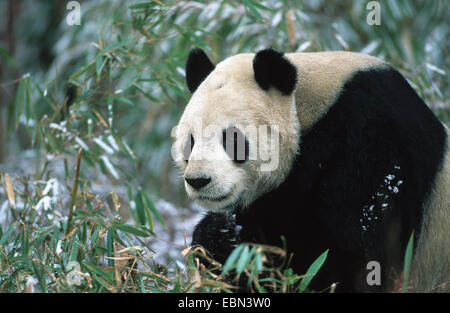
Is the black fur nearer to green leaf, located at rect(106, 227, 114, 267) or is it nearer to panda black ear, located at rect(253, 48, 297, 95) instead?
panda black ear, located at rect(253, 48, 297, 95)

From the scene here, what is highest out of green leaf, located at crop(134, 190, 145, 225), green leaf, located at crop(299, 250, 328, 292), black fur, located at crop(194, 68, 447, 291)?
black fur, located at crop(194, 68, 447, 291)

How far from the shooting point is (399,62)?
4703 millimetres

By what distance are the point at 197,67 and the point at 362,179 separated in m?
1.00

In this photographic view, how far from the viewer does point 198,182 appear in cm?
231

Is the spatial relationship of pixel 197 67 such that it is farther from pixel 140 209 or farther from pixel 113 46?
pixel 140 209

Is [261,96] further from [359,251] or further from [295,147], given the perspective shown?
[359,251]

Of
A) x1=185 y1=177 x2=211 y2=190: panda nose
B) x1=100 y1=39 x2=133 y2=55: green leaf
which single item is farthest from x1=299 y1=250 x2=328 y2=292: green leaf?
x1=100 y1=39 x2=133 y2=55: green leaf

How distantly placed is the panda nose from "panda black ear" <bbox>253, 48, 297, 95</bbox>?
0.53 meters

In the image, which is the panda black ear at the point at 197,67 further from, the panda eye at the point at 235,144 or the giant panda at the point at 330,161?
the panda eye at the point at 235,144

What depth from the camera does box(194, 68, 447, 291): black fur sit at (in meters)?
2.29

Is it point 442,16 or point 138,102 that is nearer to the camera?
point 442,16

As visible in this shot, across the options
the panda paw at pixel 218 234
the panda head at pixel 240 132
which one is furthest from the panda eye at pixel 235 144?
the panda paw at pixel 218 234

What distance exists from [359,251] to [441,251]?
42 centimetres
